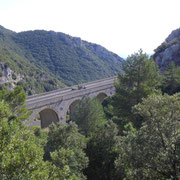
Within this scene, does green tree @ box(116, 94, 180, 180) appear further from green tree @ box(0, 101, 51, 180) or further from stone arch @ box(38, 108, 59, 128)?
stone arch @ box(38, 108, 59, 128)

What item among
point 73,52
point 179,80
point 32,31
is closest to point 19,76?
point 73,52

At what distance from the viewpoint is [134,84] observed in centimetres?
1337

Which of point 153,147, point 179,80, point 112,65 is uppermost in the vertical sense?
point 112,65

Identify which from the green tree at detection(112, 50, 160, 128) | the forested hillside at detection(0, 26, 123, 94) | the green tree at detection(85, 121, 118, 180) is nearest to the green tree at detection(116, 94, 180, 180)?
the green tree at detection(85, 121, 118, 180)

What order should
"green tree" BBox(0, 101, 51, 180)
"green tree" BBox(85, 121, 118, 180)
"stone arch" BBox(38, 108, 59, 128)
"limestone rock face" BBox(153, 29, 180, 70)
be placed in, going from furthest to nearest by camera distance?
"limestone rock face" BBox(153, 29, 180, 70), "stone arch" BBox(38, 108, 59, 128), "green tree" BBox(85, 121, 118, 180), "green tree" BBox(0, 101, 51, 180)

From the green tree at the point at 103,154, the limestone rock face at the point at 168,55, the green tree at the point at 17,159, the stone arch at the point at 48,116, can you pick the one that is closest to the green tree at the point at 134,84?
the green tree at the point at 103,154

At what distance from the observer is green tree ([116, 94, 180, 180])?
17.2 ft

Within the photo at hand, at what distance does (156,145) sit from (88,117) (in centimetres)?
1171

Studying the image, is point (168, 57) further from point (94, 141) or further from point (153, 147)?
point (153, 147)

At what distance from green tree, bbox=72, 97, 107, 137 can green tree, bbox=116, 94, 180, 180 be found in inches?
421

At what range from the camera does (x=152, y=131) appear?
5.82 meters

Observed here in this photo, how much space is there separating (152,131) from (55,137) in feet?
→ 20.4

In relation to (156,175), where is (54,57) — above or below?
above

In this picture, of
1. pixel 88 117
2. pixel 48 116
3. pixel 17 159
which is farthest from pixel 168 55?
pixel 17 159
